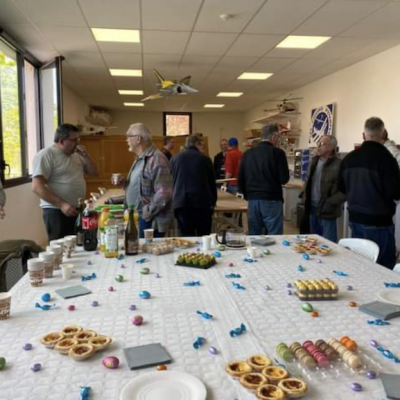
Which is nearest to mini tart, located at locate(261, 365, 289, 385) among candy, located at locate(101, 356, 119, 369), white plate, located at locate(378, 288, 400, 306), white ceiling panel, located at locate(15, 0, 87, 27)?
candy, located at locate(101, 356, 119, 369)

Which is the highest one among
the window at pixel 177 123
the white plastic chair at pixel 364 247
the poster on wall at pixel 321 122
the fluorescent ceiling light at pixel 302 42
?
the fluorescent ceiling light at pixel 302 42

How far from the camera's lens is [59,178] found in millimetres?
3068

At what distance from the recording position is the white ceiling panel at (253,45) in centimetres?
436

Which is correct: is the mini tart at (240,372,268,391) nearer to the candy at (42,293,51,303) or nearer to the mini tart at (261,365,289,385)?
the mini tart at (261,365,289,385)

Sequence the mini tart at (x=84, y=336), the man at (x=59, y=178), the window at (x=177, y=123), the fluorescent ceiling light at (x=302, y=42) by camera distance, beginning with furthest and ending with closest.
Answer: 1. the window at (x=177, y=123)
2. the fluorescent ceiling light at (x=302, y=42)
3. the man at (x=59, y=178)
4. the mini tart at (x=84, y=336)

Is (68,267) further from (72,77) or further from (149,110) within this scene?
(149,110)

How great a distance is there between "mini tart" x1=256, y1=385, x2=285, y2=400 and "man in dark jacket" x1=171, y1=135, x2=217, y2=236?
2569 mm

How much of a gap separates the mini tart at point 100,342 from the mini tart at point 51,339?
9cm

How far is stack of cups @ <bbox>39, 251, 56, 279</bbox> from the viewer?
1.49 metres

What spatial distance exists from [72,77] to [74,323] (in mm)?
6371

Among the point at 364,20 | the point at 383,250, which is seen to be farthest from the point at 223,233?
the point at 364,20

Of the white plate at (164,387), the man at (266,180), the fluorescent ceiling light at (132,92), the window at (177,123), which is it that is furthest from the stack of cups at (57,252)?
the window at (177,123)

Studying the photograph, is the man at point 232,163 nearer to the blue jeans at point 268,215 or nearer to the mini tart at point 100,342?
the blue jeans at point 268,215

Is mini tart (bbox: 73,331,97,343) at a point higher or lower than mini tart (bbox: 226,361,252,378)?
higher
